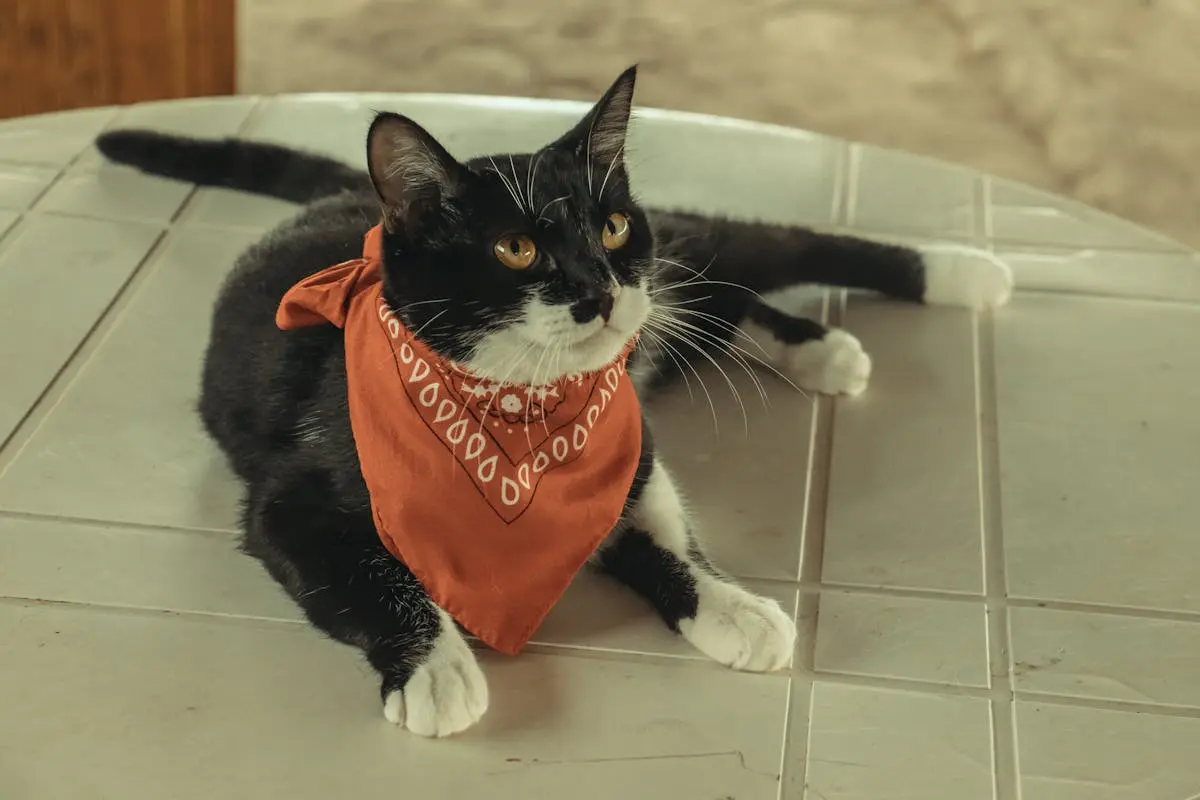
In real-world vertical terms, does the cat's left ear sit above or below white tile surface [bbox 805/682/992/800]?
above

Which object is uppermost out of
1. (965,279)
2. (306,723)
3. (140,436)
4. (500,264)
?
(500,264)

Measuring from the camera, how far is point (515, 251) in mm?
1199

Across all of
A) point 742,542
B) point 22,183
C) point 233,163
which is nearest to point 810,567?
point 742,542

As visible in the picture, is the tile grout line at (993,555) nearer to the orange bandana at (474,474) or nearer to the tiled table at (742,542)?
the tiled table at (742,542)

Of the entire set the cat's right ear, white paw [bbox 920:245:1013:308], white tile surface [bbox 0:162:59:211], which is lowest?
white paw [bbox 920:245:1013:308]

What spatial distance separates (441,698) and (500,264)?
368 mm

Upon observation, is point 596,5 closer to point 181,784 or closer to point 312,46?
point 312,46

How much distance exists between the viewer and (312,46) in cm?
327

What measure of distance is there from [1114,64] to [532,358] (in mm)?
2448

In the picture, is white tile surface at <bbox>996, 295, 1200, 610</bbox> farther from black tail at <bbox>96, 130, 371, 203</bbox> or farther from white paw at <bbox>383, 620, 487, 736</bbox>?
black tail at <bbox>96, 130, 371, 203</bbox>

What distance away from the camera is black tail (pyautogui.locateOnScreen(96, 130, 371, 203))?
184 centimetres

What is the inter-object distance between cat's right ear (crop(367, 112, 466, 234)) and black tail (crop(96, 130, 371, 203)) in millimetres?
635

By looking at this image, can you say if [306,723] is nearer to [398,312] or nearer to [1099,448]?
[398,312]

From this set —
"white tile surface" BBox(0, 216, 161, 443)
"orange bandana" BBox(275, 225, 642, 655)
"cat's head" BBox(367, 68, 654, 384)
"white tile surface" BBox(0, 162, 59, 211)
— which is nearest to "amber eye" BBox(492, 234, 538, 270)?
"cat's head" BBox(367, 68, 654, 384)
